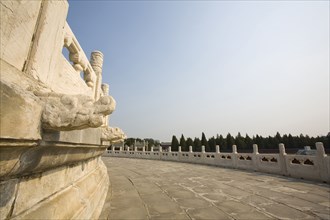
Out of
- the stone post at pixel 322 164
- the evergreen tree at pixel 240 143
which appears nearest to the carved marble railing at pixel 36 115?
the stone post at pixel 322 164

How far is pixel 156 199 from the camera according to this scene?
3.95 meters

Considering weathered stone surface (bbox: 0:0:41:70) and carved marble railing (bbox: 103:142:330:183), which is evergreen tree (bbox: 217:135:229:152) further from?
weathered stone surface (bbox: 0:0:41:70)

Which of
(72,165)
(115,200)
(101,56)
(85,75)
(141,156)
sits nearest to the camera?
(72,165)

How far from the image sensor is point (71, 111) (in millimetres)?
1057

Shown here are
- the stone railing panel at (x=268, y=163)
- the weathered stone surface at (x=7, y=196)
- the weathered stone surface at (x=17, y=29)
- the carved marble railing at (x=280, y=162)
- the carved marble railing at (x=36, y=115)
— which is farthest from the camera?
the stone railing panel at (x=268, y=163)

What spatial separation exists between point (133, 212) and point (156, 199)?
39.5 inches

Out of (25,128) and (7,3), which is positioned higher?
(7,3)

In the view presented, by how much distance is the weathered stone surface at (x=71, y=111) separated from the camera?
102cm

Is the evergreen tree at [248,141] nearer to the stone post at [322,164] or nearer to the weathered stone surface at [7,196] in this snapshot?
the stone post at [322,164]

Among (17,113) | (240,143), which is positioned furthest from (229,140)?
(17,113)

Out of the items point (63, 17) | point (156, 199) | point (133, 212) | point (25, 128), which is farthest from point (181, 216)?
point (63, 17)

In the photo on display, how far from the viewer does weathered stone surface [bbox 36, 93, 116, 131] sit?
1016 millimetres

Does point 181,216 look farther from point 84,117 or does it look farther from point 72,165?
point 84,117

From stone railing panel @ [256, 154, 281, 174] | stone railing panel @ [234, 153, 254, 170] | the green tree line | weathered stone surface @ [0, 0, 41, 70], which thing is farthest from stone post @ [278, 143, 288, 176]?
the green tree line
